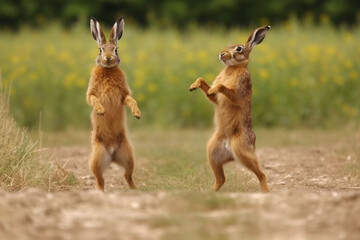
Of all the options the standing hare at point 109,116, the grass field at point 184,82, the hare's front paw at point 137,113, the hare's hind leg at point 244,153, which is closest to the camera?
the hare's front paw at point 137,113

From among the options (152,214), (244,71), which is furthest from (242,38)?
(152,214)

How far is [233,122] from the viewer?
8.38 meters

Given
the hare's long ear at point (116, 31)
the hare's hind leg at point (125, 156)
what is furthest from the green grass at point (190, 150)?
the hare's long ear at point (116, 31)

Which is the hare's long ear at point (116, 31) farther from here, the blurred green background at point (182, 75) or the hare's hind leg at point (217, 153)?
the blurred green background at point (182, 75)

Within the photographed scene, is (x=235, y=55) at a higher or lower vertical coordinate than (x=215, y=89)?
higher

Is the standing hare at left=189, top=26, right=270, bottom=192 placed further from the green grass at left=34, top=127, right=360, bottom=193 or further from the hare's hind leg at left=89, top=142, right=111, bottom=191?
the hare's hind leg at left=89, top=142, right=111, bottom=191

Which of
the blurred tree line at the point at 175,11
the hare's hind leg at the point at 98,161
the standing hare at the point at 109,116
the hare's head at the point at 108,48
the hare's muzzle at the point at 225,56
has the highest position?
the blurred tree line at the point at 175,11

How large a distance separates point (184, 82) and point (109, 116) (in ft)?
24.0

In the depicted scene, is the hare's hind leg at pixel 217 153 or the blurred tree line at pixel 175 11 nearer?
the hare's hind leg at pixel 217 153

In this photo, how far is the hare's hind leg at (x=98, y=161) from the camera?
848cm

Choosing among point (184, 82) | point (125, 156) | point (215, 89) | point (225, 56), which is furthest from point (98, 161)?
point (184, 82)

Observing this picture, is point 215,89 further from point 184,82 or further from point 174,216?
point 184,82

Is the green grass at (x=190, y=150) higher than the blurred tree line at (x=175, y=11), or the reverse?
the blurred tree line at (x=175, y=11)

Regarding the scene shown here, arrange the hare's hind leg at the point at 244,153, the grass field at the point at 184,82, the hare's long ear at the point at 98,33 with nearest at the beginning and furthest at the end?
the hare's hind leg at the point at 244,153 → the hare's long ear at the point at 98,33 → the grass field at the point at 184,82
